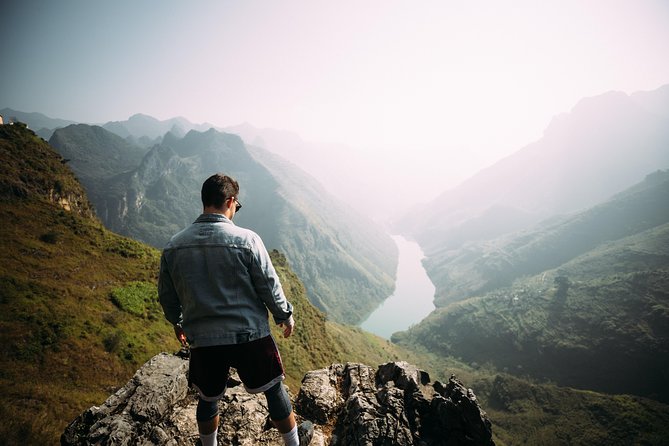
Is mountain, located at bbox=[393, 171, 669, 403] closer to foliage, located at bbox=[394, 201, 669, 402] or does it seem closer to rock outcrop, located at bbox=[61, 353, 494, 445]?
foliage, located at bbox=[394, 201, 669, 402]

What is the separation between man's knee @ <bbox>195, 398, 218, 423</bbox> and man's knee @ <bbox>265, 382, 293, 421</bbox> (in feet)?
2.56

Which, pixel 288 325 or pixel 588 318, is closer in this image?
pixel 288 325

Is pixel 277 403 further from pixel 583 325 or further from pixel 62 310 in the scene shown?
pixel 583 325

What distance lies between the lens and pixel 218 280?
3020 mm

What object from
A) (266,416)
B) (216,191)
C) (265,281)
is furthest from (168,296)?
(266,416)

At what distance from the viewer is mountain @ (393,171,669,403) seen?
104 meters

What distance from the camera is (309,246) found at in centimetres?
19638

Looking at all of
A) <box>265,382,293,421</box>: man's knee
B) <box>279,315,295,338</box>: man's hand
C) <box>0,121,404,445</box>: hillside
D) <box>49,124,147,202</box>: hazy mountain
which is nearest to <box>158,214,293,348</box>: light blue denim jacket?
<box>279,315,295,338</box>: man's hand

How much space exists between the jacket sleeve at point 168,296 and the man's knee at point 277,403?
152cm

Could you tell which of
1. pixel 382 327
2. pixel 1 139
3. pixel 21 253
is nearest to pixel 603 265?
pixel 382 327

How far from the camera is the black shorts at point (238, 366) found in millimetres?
3283

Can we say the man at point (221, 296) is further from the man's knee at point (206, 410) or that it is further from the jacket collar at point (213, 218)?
the man's knee at point (206, 410)

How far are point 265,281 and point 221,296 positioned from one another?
49cm

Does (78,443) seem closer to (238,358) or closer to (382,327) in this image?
(238,358)
